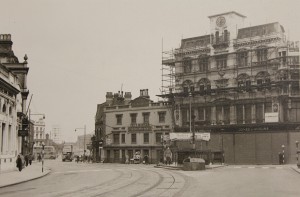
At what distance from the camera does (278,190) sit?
1975 centimetres

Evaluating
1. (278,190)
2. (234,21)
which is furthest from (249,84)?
(278,190)

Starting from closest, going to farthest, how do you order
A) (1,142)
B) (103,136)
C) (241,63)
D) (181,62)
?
(1,142) → (241,63) → (181,62) → (103,136)

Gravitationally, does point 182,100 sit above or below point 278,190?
above

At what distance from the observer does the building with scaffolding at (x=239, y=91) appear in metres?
51.7

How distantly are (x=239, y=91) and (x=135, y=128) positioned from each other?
17636mm

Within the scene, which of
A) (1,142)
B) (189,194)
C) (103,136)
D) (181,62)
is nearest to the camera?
(189,194)

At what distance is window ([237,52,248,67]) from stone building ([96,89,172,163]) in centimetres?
1182

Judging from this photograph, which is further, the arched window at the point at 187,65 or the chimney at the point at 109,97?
the chimney at the point at 109,97

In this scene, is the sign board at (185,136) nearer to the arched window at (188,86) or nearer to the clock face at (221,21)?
the arched window at (188,86)

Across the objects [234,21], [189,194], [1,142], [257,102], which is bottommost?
[189,194]

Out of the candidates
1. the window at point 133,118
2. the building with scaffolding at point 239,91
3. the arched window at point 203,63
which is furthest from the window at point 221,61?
the window at point 133,118

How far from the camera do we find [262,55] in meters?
55.2

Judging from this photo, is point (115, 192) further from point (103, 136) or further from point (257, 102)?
point (103, 136)

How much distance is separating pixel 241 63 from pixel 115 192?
1599 inches
